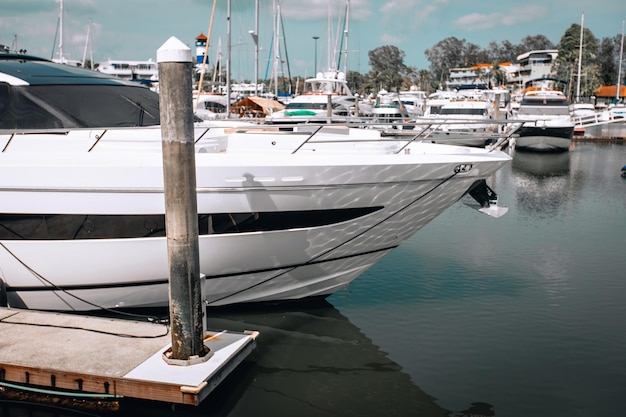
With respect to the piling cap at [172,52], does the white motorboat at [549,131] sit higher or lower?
lower

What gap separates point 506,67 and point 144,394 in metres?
104

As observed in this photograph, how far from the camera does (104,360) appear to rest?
561 cm

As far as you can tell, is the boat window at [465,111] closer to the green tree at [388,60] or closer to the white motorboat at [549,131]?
the white motorboat at [549,131]

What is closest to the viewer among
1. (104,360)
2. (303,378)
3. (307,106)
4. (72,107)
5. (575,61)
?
(104,360)

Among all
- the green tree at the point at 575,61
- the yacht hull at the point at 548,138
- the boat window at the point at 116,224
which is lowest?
the boat window at the point at 116,224

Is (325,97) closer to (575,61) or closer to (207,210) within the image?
(207,210)

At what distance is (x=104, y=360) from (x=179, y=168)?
76.8 inches

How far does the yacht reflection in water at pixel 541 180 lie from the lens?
1707 centimetres

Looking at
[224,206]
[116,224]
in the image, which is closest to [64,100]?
[116,224]

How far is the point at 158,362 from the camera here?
553 centimetres

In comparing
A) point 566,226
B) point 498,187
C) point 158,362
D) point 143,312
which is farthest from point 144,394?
point 498,187

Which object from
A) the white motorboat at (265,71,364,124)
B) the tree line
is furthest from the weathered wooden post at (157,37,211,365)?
the tree line

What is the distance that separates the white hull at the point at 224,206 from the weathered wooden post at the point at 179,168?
1.30 metres

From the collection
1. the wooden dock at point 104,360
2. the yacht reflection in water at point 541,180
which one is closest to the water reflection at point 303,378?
the wooden dock at point 104,360
